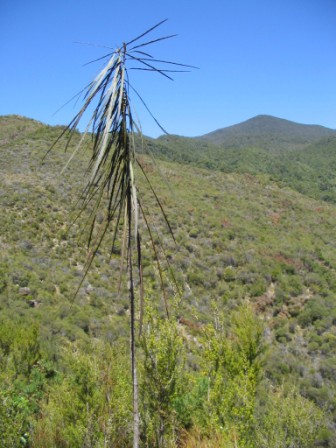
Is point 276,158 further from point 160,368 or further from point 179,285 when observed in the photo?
point 160,368

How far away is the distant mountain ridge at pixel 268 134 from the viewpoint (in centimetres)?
10631

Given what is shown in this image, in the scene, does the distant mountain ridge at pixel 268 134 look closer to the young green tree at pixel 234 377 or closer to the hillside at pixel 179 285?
the hillside at pixel 179 285

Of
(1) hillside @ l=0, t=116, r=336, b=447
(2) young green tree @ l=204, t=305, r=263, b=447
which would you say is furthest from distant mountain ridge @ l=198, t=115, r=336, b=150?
(2) young green tree @ l=204, t=305, r=263, b=447

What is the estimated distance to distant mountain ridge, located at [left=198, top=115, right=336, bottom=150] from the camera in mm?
106312

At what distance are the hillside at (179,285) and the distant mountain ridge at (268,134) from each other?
69.6m

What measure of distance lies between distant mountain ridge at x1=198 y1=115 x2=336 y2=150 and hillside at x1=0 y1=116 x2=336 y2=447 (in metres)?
69.6

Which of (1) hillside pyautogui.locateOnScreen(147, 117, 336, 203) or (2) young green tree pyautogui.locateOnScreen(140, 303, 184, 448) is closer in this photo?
(2) young green tree pyautogui.locateOnScreen(140, 303, 184, 448)

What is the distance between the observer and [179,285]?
73.0 feet

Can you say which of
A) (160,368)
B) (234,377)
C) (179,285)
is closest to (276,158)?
(179,285)

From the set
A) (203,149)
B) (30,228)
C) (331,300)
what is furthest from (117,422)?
(203,149)

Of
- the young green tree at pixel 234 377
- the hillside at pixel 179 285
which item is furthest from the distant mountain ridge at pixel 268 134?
the young green tree at pixel 234 377

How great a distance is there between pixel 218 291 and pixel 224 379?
48.8 ft

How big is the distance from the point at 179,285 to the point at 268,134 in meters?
107

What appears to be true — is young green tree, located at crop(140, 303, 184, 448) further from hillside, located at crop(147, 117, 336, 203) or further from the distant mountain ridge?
the distant mountain ridge
